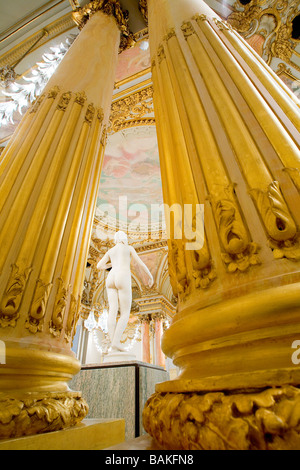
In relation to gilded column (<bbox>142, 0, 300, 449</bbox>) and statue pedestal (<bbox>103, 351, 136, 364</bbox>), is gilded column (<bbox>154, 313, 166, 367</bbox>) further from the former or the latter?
gilded column (<bbox>142, 0, 300, 449</bbox>)

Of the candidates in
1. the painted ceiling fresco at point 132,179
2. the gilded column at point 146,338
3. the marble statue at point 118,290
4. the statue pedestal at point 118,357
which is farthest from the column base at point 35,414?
the gilded column at point 146,338

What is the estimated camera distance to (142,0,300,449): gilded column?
0.41 m

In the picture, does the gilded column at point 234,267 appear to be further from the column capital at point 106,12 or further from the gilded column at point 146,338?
the gilded column at point 146,338

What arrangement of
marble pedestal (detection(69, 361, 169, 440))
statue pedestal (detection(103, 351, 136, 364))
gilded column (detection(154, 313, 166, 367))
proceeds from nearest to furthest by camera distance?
marble pedestal (detection(69, 361, 169, 440))
statue pedestal (detection(103, 351, 136, 364))
gilded column (detection(154, 313, 166, 367))

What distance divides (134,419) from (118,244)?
2169 mm

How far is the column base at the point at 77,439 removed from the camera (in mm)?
708

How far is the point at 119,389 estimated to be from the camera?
2.21 metres

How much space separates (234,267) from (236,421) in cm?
32

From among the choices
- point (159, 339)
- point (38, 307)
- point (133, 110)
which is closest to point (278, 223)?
point (38, 307)

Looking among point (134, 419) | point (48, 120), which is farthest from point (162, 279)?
point (48, 120)

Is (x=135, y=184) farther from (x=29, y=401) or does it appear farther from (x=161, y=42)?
(x=29, y=401)

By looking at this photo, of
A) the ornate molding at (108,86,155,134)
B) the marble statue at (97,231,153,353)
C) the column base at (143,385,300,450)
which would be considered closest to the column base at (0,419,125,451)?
the column base at (143,385,300,450)

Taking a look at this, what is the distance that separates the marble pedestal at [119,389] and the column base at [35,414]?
1358 mm

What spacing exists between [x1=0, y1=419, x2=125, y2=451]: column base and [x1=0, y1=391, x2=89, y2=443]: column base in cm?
3
